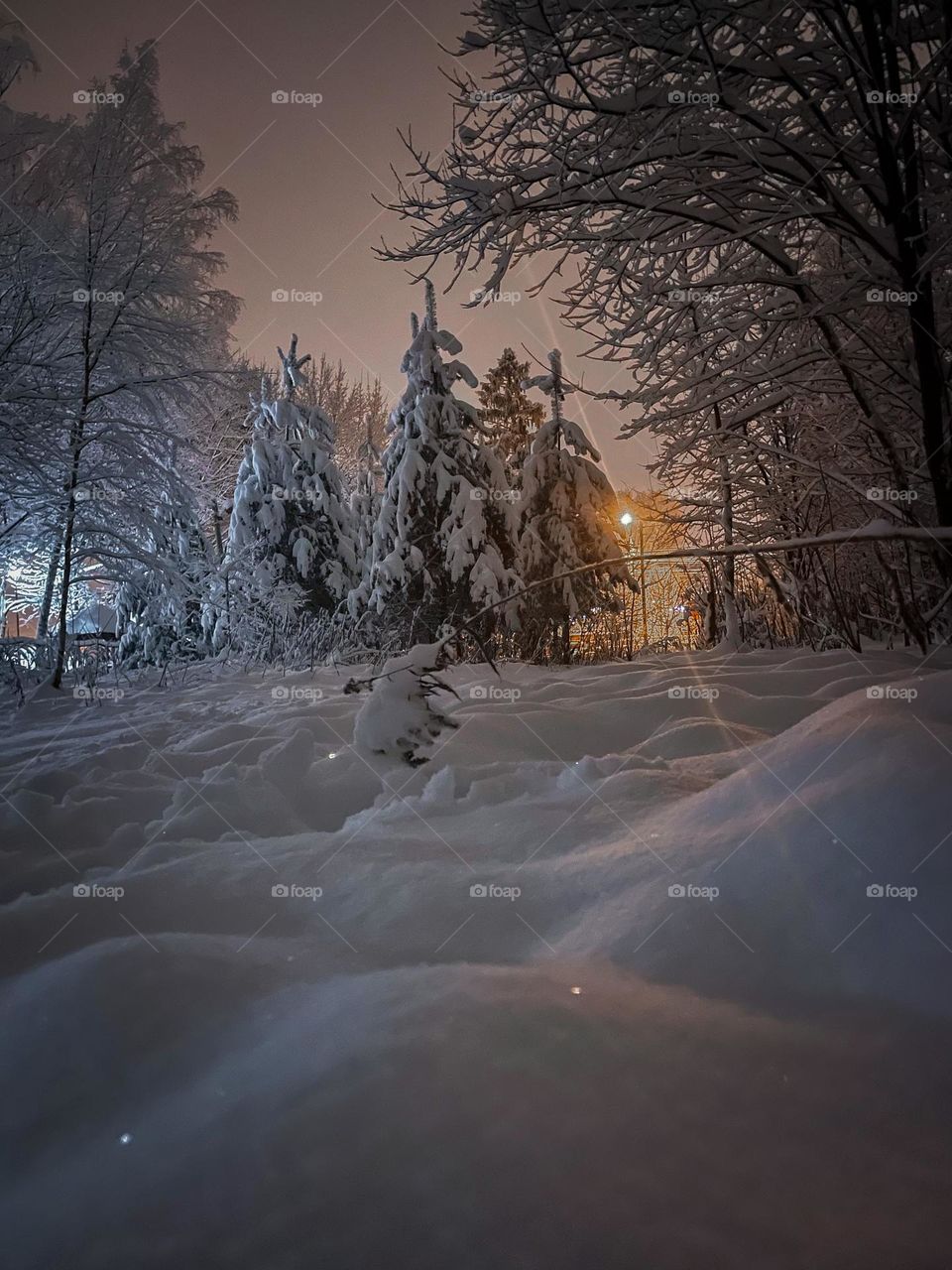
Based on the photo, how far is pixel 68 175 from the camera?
898 cm

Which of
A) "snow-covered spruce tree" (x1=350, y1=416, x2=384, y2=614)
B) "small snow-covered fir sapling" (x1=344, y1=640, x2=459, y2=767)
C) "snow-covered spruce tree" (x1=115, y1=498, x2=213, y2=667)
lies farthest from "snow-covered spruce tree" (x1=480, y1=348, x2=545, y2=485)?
"small snow-covered fir sapling" (x1=344, y1=640, x2=459, y2=767)

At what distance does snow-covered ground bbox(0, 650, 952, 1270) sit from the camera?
31.1 inches

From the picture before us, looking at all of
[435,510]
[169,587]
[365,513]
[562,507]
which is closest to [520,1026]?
[169,587]

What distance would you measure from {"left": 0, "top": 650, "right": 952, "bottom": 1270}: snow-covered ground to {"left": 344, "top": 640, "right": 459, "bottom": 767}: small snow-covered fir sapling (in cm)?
14

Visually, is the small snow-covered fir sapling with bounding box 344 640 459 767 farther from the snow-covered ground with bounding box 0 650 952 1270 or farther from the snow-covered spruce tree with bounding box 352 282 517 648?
the snow-covered spruce tree with bounding box 352 282 517 648

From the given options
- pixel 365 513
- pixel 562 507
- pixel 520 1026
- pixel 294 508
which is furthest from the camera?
pixel 365 513

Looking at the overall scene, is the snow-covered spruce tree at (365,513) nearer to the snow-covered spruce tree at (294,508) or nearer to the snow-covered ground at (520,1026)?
the snow-covered spruce tree at (294,508)

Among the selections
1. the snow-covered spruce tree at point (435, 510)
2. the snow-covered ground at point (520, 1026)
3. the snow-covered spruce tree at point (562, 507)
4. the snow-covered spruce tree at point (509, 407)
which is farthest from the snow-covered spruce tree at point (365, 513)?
the snow-covered ground at point (520, 1026)

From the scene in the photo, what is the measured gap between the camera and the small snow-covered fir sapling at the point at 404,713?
2381mm

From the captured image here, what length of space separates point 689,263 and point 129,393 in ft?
25.4

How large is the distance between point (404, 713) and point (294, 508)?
15.2 metres

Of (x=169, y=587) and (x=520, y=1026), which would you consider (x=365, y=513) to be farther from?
(x=520, y=1026)

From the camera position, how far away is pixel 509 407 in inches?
1097

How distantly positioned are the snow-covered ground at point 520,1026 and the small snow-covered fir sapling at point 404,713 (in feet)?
0.45
